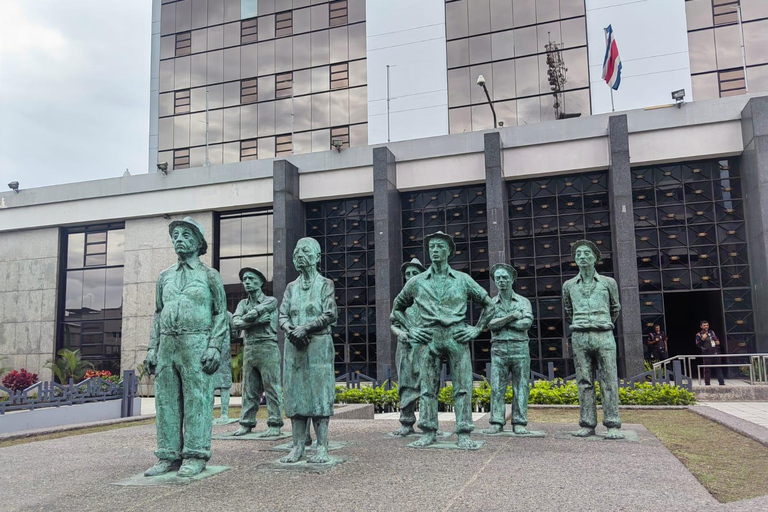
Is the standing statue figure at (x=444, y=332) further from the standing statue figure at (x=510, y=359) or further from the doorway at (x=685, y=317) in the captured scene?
the doorway at (x=685, y=317)

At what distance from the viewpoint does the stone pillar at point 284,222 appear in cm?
2219

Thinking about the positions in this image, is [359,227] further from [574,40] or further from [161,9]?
[161,9]

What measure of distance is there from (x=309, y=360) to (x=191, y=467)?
1418 millimetres

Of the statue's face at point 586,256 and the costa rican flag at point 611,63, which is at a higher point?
the costa rican flag at point 611,63

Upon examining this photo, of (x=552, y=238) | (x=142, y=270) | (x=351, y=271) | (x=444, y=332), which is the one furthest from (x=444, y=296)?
(x=142, y=270)

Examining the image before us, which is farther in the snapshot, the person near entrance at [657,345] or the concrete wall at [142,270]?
the concrete wall at [142,270]

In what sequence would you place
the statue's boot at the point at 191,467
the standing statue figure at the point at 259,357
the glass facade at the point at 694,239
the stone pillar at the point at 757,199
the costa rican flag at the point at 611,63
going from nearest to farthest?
the statue's boot at the point at 191,467 < the standing statue figure at the point at 259,357 < the stone pillar at the point at 757,199 < the glass facade at the point at 694,239 < the costa rican flag at the point at 611,63

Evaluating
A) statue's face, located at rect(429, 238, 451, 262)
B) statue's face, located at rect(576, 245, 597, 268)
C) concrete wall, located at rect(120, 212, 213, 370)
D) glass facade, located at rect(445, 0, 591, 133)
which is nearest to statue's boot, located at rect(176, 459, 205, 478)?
statue's face, located at rect(429, 238, 451, 262)

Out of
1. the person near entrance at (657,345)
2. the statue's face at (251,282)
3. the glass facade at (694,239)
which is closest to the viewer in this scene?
the statue's face at (251,282)

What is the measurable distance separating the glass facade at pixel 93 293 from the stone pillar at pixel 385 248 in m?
11.2

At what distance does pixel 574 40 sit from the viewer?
77.2ft

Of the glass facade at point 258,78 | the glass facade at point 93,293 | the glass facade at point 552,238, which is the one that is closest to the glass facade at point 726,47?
the glass facade at point 552,238

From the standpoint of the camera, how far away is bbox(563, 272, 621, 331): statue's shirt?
27.3 feet

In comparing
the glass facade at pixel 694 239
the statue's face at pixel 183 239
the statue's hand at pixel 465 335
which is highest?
the glass facade at pixel 694 239
